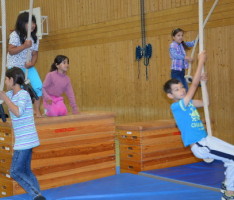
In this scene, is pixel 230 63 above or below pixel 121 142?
above

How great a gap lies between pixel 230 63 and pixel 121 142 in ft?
9.20

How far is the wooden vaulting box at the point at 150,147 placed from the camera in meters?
5.90

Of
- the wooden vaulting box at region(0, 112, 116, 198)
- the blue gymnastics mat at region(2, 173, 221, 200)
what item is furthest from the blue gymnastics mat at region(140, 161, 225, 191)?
the wooden vaulting box at region(0, 112, 116, 198)

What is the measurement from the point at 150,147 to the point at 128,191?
159cm

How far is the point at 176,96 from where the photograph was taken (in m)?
3.88

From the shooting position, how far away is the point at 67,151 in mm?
5281

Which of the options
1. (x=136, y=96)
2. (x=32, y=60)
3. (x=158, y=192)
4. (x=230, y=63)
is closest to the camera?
(x=158, y=192)

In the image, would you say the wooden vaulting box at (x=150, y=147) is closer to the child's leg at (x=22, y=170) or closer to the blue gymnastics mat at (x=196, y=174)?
the blue gymnastics mat at (x=196, y=174)

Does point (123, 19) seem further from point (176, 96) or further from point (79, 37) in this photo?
point (176, 96)

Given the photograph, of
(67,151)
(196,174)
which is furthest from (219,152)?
(67,151)

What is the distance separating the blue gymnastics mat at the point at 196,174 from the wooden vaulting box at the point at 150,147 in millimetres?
232

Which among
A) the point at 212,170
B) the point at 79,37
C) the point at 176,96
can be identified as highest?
the point at 79,37

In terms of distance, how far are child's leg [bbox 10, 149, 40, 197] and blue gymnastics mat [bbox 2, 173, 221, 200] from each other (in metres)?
0.37

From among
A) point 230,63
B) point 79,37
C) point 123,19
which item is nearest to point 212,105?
point 230,63
